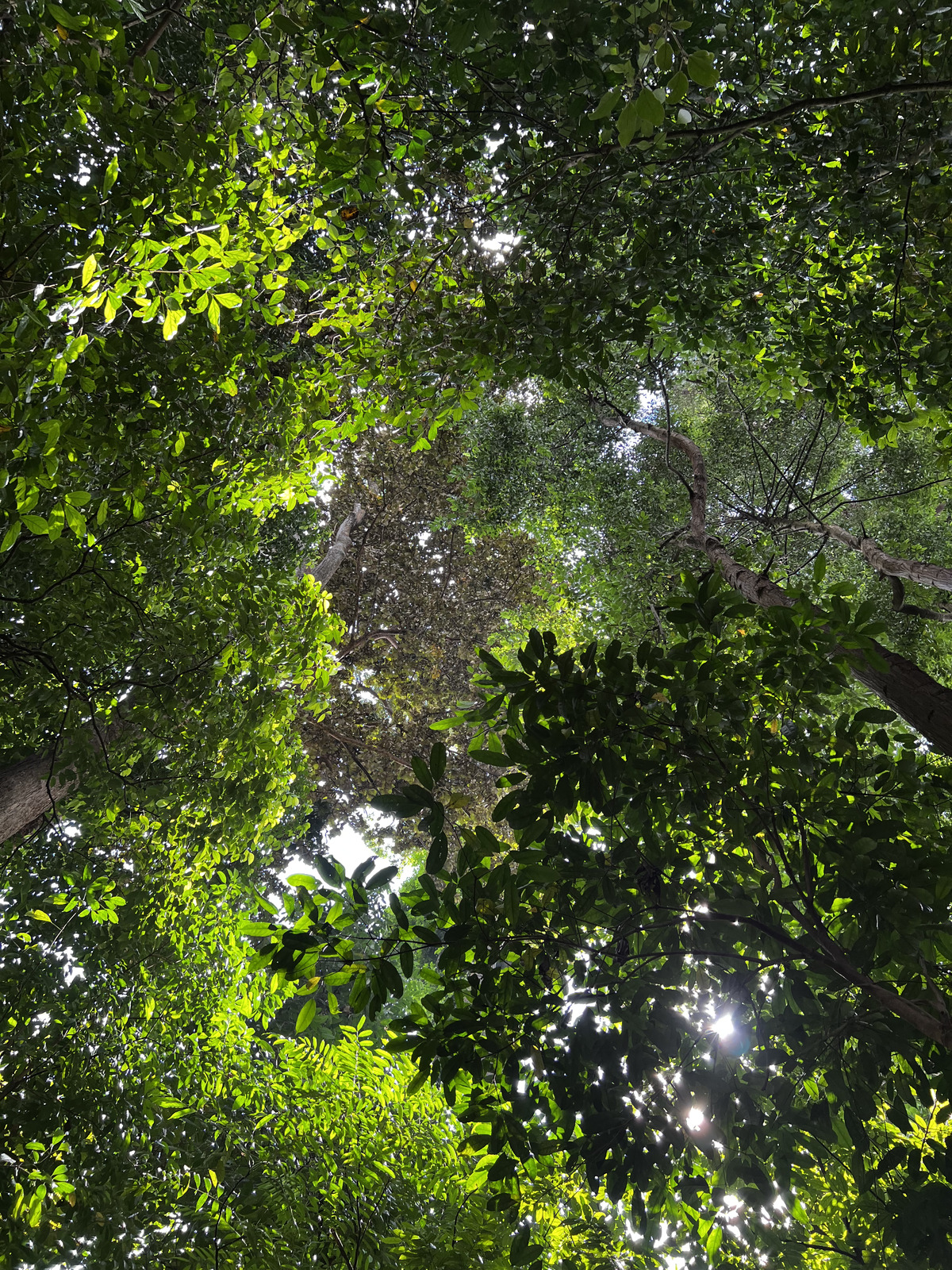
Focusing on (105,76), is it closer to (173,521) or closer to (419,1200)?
(173,521)

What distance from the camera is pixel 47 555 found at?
4.62m

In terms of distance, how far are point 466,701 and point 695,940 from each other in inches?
106

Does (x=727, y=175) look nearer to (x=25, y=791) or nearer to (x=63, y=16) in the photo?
(x=63, y=16)

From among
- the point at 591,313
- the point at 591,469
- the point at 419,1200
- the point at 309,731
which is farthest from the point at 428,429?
the point at 309,731

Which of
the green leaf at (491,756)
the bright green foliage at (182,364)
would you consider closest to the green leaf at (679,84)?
the bright green foliage at (182,364)

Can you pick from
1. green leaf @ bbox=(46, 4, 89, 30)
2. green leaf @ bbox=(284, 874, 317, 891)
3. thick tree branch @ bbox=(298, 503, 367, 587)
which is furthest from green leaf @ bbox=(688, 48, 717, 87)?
thick tree branch @ bbox=(298, 503, 367, 587)

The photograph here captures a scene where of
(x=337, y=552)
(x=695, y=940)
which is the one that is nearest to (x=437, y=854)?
(x=695, y=940)

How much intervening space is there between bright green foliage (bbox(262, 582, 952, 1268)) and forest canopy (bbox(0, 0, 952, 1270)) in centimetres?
2

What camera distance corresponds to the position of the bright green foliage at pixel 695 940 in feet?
6.41

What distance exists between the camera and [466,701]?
4.76 meters

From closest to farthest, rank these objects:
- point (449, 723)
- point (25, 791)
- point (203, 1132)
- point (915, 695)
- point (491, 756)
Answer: point (491, 756)
point (449, 723)
point (915, 695)
point (203, 1132)
point (25, 791)

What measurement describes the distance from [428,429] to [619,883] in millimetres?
2864

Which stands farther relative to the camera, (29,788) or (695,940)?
(29,788)

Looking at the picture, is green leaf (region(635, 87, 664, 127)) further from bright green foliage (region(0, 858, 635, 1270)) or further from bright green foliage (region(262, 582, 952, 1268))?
bright green foliage (region(0, 858, 635, 1270))
